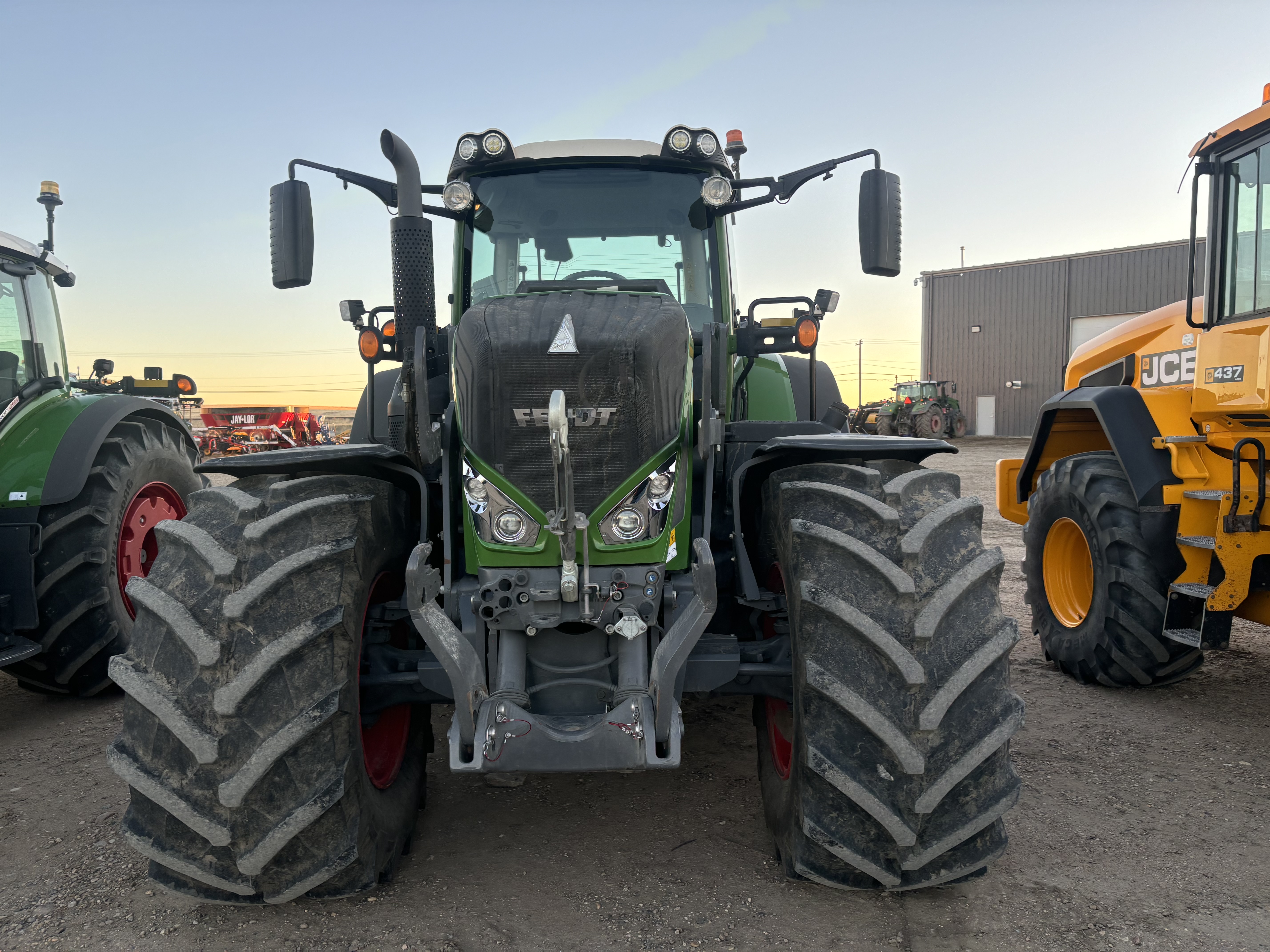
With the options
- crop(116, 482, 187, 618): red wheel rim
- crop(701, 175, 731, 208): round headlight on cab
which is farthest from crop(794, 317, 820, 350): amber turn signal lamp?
crop(116, 482, 187, 618): red wheel rim

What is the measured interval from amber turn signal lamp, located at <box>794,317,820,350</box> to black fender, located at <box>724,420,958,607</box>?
0.39 meters

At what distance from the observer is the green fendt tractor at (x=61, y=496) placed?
4297mm

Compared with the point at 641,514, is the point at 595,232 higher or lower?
higher

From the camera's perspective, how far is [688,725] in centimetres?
407

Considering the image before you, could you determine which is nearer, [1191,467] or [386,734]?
[386,734]

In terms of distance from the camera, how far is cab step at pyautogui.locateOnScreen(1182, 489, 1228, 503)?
397cm

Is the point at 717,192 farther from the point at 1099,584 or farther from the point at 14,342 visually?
the point at 14,342

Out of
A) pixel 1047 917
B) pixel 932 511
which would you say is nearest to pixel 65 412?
pixel 932 511

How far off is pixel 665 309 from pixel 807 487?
0.70 metres

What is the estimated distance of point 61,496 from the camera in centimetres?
439

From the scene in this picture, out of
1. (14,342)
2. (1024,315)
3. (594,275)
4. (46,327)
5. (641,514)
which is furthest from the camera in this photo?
(1024,315)

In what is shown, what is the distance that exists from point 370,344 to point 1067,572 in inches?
167

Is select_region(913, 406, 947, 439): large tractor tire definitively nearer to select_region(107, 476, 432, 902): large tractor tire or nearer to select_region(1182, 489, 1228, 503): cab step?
select_region(1182, 489, 1228, 503): cab step

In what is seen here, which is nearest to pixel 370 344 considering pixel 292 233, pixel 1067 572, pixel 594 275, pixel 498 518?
pixel 292 233
